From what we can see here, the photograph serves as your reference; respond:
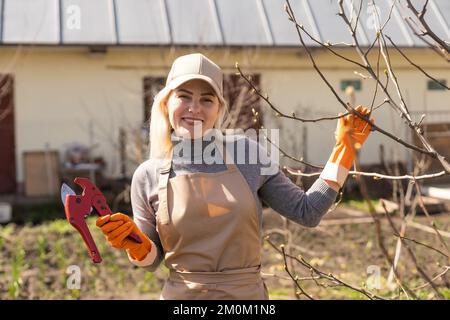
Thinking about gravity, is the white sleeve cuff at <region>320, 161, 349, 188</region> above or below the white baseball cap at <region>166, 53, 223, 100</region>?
below

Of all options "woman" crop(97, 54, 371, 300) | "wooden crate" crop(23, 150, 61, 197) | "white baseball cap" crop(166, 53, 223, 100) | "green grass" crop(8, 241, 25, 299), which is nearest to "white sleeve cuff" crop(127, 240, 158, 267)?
"woman" crop(97, 54, 371, 300)

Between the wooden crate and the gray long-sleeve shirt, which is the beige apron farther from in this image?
the wooden crate

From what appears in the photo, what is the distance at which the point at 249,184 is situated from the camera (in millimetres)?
2242

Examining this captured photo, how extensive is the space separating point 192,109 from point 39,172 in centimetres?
799

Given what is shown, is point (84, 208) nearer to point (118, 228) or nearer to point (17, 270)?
point (118, 228)

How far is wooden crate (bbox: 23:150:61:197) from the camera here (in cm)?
974

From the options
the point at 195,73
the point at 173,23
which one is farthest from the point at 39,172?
the point at 195,73

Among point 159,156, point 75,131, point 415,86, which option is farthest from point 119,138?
point 159,156

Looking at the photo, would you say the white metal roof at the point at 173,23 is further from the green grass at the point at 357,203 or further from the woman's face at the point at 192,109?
the woman's face at the point at 192,109

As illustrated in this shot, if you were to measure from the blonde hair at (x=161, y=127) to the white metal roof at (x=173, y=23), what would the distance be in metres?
7.12

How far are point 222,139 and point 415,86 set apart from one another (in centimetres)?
990

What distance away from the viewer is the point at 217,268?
2.19 meters

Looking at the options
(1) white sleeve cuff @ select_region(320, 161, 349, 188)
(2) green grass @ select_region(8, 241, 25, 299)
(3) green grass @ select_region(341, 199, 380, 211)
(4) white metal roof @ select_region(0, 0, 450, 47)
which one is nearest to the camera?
(1) white sleeve cuff @ select_region(320, 161, 349, 188)

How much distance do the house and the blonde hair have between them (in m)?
7.01
